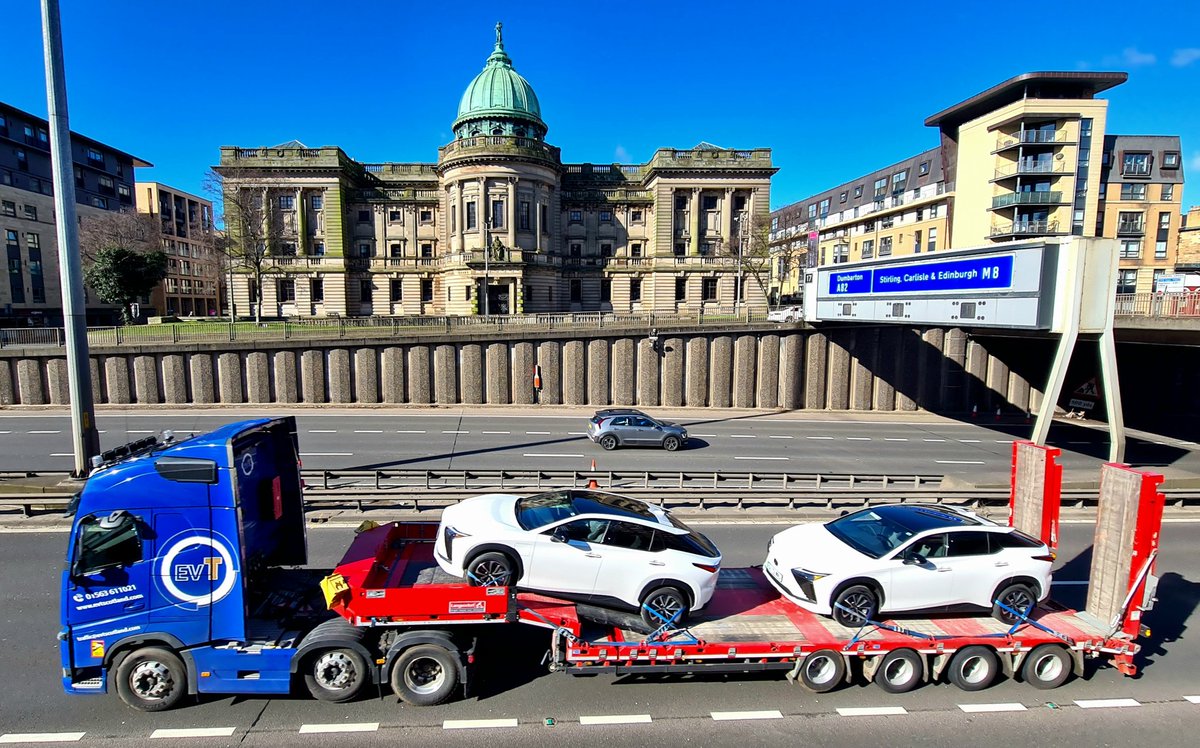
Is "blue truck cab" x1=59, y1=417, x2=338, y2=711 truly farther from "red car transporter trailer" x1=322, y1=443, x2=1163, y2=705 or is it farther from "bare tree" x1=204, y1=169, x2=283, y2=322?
"bare tree" x1=204, y1=169, x2=283, y2=322

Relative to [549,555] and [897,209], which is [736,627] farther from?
[897,209]

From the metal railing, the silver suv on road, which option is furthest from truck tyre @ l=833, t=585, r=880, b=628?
the metal railing

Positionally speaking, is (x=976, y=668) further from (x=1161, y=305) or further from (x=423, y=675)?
(x=1161, y=305)

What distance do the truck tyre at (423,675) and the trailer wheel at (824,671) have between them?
4.28 metres

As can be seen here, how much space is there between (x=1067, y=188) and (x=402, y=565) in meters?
61.0

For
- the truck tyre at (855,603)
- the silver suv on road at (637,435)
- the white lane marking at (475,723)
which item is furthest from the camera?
the silver suv on road at (637,435)

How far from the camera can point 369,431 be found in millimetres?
24641

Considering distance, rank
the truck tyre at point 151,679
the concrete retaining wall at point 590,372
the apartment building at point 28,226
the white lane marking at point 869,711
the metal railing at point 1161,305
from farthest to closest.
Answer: the apartment building at point 28,226, the concrete retaining wall at point 590,372, the metal railing at point 1161,305, the white lane marking at point 869,711, the truck tyre at point 151,679

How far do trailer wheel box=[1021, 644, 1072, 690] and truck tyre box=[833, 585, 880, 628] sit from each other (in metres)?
1.93

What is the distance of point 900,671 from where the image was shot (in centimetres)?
741

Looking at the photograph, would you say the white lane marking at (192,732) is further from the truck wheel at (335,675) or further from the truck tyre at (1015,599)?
the truck tyre at (1015,599)

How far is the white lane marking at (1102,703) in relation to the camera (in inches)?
283

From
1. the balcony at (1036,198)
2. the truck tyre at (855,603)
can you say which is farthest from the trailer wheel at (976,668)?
the balcony at (1036,198)

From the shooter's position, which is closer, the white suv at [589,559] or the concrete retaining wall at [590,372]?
the white suv at [589,559]
